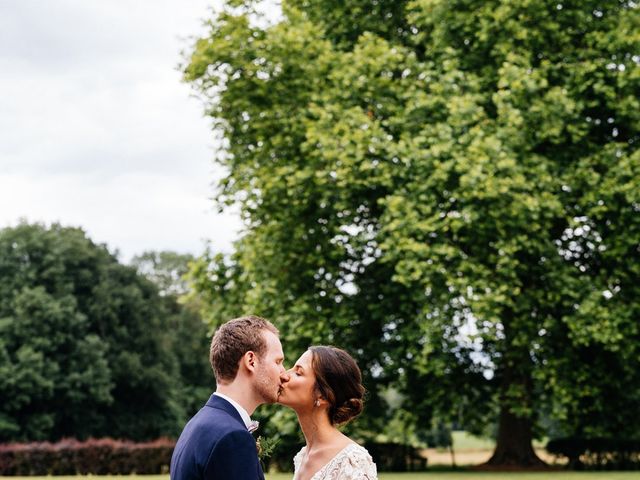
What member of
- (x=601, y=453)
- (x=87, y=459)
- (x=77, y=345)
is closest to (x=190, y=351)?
(x=77, y=345)

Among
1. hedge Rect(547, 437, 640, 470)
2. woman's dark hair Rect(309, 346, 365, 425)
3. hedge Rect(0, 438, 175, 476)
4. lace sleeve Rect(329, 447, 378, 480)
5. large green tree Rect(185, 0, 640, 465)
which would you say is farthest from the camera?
hedge Rect(0, 438, 175, 476)

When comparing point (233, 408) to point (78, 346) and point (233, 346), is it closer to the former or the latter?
point (233, 346)

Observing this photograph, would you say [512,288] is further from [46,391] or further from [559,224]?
[46,391]

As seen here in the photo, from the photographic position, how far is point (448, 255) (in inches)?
762

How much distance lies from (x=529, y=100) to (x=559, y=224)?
362 cm

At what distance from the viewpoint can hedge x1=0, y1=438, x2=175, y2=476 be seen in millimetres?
30281

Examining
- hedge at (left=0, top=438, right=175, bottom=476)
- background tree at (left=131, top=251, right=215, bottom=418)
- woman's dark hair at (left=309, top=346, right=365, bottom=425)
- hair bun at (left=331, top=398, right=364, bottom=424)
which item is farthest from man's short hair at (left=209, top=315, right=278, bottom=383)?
background tree at (left=131, top=251, right=215, bottom=418)

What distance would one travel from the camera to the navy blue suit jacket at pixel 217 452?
3.53 m

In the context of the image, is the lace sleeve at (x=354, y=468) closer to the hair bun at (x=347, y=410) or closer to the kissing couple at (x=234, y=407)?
the kissing couple at (x=234, y=407)

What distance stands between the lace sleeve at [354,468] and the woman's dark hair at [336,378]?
0.29 metres

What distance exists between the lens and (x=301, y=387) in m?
5.33

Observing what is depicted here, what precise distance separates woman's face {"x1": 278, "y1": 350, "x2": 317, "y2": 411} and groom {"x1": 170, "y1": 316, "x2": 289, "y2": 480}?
46.1 inches

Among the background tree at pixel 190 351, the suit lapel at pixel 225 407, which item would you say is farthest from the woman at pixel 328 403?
the background tree at pixel 190 351

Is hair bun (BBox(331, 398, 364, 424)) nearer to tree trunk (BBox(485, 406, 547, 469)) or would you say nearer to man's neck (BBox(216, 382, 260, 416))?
man's neck (BBox(216, 382, 260, 416))
